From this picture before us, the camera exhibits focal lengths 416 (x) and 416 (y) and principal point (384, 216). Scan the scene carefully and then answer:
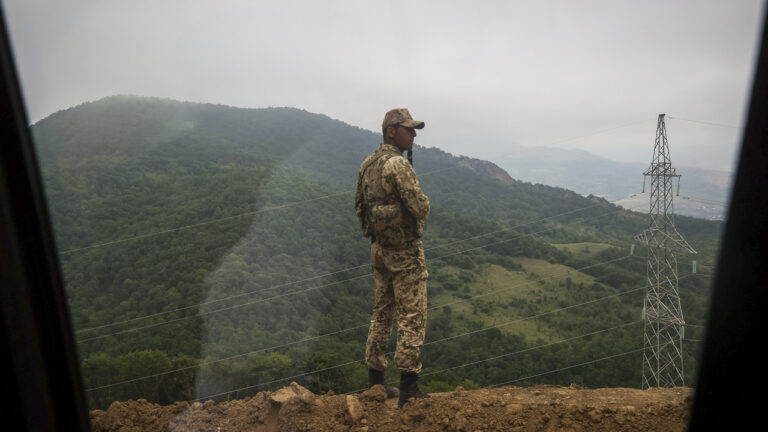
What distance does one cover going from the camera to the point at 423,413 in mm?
3814

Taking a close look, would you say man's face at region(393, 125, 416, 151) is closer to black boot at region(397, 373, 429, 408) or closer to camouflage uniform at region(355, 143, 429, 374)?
camouflage uniform at region(355, 143, 429, 374)

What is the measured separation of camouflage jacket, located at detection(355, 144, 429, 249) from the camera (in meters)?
3.92

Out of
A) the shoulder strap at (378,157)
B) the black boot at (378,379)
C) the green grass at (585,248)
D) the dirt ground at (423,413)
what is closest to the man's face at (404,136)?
the shoulder strap at (378,157)

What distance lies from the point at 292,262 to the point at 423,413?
9.56 metres

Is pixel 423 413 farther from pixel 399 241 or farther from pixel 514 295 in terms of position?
pixel 514 295

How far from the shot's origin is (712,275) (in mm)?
1104

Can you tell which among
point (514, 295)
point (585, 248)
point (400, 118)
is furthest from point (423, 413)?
point (585, 248)

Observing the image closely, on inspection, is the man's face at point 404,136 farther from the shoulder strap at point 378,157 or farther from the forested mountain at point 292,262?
the forested mountain at point 292,262

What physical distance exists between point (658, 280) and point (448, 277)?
8.42 metres

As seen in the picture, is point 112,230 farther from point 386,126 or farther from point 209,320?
point 386,126

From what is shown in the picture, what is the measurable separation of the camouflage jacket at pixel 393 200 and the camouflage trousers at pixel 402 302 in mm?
132

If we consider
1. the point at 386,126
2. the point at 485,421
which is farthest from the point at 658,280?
the point at 386,126

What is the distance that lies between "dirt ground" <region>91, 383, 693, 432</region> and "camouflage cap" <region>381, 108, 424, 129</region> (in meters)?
2.66

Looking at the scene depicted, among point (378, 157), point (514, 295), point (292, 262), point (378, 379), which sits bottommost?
point (514, 295)
